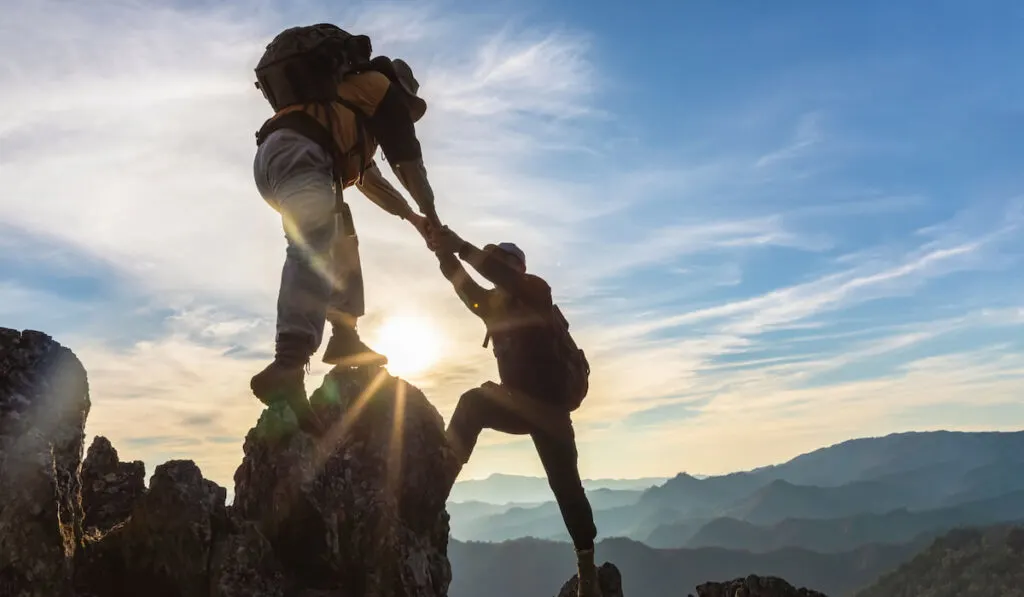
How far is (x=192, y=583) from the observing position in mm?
6445

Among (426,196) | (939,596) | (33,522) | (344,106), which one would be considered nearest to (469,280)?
(426,196)

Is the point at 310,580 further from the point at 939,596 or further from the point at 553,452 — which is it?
the point at 939,596

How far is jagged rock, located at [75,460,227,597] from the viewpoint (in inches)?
253

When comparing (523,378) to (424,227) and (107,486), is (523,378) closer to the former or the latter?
(424,227)

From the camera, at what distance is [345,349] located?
7855 mm

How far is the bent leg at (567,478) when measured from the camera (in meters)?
8.67

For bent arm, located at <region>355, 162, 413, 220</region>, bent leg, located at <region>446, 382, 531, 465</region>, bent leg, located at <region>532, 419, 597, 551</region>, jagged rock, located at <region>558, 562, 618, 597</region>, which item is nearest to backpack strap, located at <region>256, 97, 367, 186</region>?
bent arm, located at <region>355, 162, 413, 220</region>

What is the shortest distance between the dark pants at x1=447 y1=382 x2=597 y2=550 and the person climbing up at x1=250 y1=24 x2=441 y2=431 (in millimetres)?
1364

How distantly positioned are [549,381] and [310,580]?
354 cm

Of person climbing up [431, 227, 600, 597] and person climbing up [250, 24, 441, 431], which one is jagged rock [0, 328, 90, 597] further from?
person climbing up [431, 227, 600, 597]

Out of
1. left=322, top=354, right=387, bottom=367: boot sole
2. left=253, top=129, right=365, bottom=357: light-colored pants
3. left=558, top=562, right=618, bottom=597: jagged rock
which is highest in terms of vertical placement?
left=253, top=129, right=365, bottom=357: light-colored pants

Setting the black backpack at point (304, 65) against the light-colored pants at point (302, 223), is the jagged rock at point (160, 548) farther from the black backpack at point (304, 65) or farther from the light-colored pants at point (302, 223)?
the black backpack at point (304, 65)

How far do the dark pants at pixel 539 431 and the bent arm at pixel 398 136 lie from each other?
113 inches

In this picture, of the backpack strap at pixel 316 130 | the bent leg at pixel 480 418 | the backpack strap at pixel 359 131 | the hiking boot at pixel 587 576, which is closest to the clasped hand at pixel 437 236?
the backpack strap at pixel 359 131
